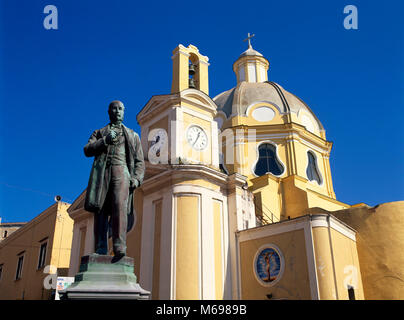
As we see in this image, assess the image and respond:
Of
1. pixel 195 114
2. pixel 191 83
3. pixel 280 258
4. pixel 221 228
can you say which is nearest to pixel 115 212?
pixel 280 258

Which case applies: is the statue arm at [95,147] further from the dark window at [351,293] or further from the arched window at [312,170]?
the arched window at [312,170]

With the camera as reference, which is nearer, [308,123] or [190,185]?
[190,185]

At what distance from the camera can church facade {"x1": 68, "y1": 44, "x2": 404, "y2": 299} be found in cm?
1482

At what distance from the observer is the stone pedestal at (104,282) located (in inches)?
199

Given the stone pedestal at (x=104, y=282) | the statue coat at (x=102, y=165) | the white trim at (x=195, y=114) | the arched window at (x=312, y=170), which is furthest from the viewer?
the arched window at (x=312, y=170)

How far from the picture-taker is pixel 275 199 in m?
21.9

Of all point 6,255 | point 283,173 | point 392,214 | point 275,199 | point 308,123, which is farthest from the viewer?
point 6,255

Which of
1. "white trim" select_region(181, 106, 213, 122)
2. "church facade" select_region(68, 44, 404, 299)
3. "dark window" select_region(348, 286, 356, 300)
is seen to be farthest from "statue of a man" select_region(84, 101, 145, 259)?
"white trim" select_region(181, 106, 213, 122)

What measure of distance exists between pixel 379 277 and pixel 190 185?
8423 mm

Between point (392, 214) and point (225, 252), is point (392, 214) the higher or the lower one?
the higher one

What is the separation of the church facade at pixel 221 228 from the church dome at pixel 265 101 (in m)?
4.90
